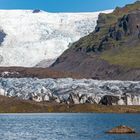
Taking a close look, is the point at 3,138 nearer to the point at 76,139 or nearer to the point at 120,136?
the point at 76,139

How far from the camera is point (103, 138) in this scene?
343 feet

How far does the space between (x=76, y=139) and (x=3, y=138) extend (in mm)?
11722

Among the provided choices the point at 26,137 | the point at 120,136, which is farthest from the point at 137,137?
the point at 26,137

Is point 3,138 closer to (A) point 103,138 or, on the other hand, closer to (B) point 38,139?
(B) point 38,139

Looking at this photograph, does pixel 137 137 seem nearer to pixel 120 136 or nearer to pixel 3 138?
pixel 120 136

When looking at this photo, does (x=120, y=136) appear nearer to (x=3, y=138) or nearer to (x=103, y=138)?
(x=103, y=138)

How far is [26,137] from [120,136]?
50.9 feet

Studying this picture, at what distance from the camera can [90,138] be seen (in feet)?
346

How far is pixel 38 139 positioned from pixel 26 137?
5.30m

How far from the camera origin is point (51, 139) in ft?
341

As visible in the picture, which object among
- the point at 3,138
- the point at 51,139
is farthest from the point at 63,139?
the point at 3,138

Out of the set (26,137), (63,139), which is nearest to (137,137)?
(63,139)

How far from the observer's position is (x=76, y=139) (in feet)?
341

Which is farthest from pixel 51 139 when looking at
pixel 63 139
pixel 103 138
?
pixel 103 138
